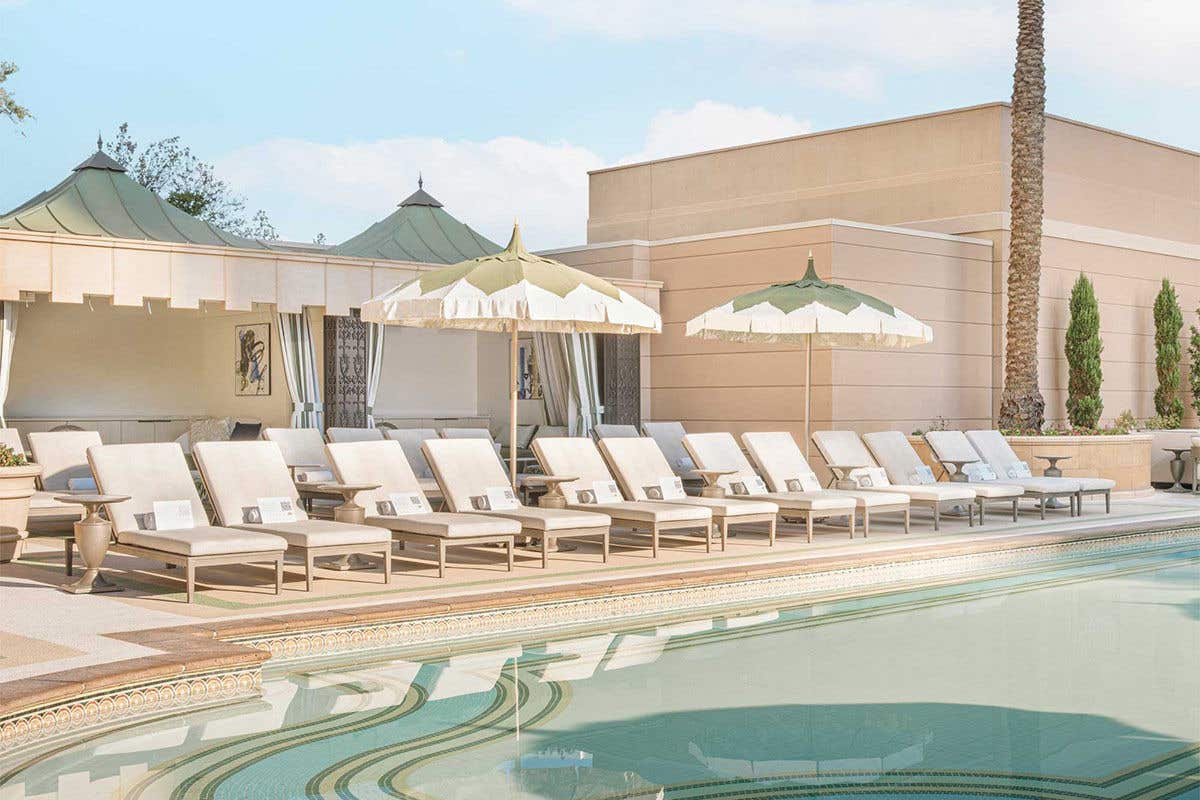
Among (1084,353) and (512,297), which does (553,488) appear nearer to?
(512,297)

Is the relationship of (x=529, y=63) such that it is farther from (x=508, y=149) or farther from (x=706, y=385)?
(x=706, y=385)

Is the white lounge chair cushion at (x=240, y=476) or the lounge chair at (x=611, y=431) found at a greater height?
the lounge chair at (x=611, y=431)

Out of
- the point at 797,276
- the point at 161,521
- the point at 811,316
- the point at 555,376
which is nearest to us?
the point at 161,521

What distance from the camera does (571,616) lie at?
8562 mm

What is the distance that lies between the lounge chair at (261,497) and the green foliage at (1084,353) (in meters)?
14.0

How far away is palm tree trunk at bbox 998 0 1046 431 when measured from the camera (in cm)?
1816

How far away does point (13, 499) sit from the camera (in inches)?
400

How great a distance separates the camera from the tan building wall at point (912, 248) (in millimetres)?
18141

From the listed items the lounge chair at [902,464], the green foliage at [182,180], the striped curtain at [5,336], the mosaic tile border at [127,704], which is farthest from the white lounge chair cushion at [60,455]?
the green foliage at [182,180]

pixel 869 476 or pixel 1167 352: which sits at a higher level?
pixel 1167 352

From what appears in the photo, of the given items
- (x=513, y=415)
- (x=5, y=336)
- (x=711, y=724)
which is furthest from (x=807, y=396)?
(x=711, y=724)

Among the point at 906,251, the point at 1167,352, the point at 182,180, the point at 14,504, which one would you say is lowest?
the point at 14,504

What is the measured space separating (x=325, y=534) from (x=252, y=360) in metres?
12.1

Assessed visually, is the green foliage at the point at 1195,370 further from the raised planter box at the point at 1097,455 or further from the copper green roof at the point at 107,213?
the copper green roof at the point at 107,213
